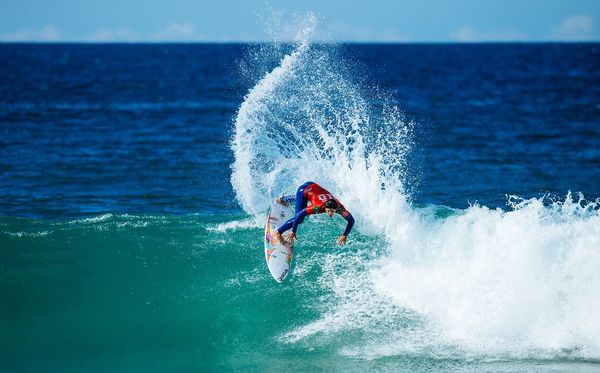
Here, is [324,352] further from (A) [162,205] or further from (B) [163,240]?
(A) [162,205]

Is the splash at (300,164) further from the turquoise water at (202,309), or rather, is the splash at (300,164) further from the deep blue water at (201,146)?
the deep blue water at (201,146)

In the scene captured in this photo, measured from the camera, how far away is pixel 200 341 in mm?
11500

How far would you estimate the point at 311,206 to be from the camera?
1202cm

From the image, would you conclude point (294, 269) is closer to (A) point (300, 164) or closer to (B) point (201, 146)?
(A) point (300, 164)

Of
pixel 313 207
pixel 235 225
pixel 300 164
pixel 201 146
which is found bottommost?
pixel 313 207

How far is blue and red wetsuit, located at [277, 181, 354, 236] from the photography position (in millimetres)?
11945

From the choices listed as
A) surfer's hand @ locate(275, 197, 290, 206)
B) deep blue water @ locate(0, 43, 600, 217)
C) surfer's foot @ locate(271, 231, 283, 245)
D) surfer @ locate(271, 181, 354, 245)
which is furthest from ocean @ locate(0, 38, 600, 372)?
surfer @ locate(271, 181, 354, 245)

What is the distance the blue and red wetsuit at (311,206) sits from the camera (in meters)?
11.9

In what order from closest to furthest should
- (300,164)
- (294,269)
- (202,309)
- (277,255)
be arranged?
(202,309) < (277,255) < (294,269) < (300,164)

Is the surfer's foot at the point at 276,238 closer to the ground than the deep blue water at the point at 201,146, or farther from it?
closer to the ground

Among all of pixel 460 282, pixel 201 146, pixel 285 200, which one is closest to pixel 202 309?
pixel 285 200

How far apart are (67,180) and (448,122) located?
59.4 feet

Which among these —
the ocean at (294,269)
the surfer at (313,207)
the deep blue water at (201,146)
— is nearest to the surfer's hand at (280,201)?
the ocean at (294,269)

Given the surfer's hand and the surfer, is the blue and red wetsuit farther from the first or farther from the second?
the surfer's hand
